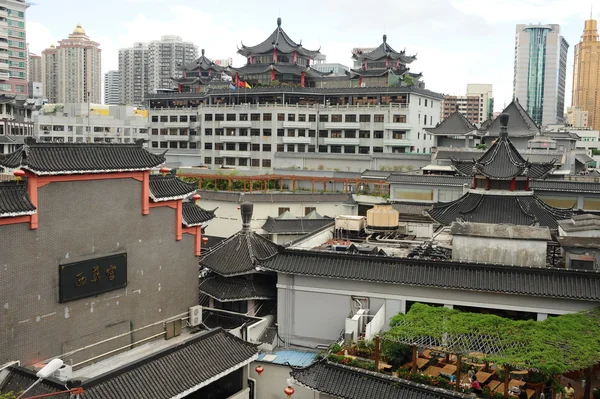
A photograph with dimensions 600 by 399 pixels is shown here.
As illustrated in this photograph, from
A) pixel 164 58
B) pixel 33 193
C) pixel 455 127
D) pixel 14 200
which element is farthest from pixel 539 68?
pixel 14 200

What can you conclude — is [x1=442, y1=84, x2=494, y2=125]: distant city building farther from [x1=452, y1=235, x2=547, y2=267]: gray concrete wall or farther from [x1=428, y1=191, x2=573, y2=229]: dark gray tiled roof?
[x1=452, y1=235, x2=547, y2=267]: gray concrete wall

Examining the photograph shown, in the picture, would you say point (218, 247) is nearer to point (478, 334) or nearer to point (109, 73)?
point (478, 334)

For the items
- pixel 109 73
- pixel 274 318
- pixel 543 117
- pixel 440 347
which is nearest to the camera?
pixel 440 347

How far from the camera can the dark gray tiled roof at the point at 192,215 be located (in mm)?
26078

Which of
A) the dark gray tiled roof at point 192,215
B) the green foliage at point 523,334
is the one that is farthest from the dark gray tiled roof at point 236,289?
the green foliage at point 523,334

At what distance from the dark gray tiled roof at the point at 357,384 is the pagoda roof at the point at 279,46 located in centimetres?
7152

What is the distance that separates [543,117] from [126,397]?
176781mm

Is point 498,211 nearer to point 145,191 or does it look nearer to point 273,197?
point 145,191

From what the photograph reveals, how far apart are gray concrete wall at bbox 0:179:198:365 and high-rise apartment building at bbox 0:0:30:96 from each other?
80.2m

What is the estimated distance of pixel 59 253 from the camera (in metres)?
20.8

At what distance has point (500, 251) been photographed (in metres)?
23.0

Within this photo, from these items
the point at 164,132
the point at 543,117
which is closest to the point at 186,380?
the point at 164,132

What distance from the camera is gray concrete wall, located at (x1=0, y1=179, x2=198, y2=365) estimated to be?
19.5 metres

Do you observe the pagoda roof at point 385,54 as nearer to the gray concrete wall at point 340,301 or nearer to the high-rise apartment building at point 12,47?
the high-rise apartment building at point 12,47
